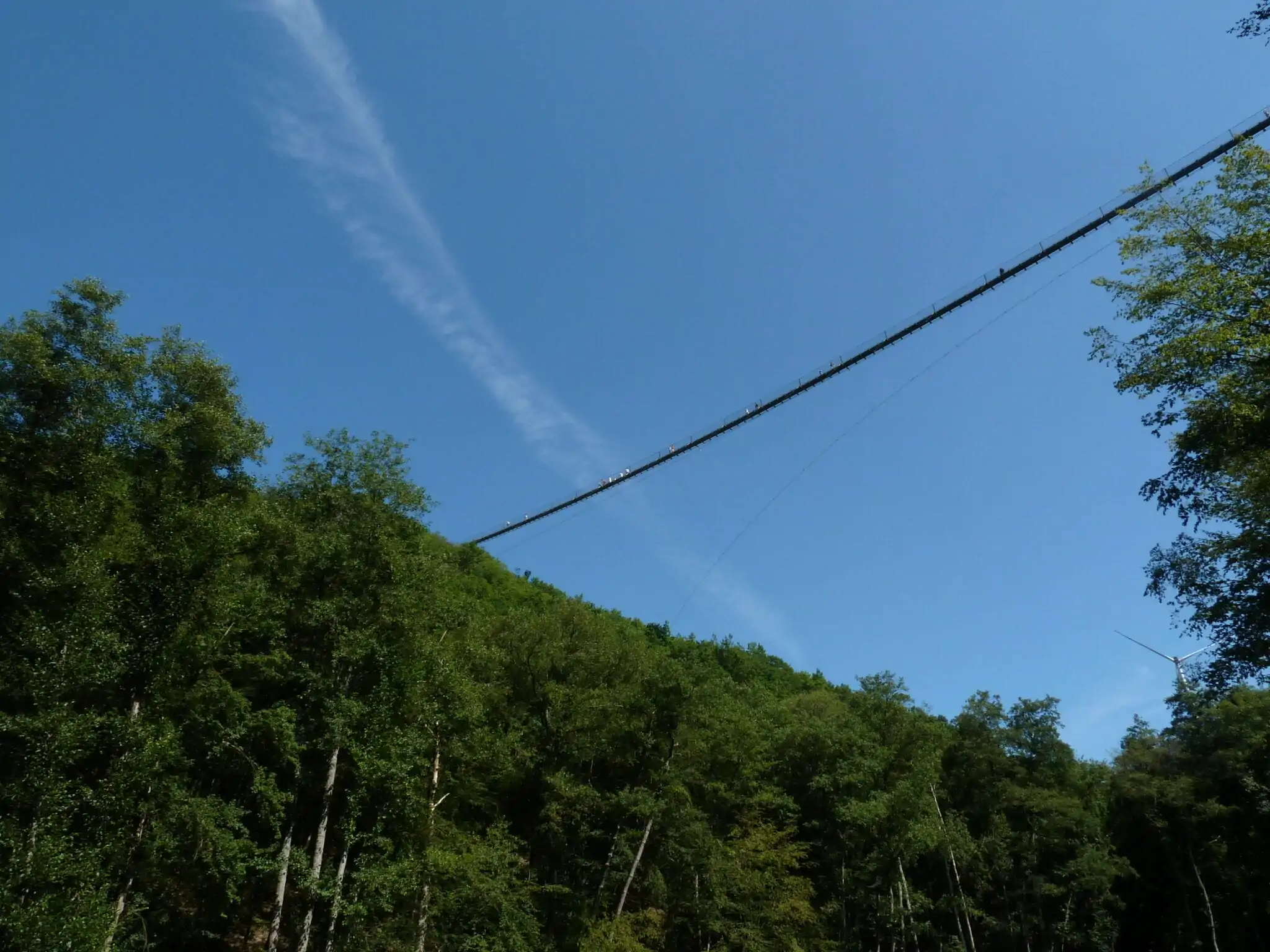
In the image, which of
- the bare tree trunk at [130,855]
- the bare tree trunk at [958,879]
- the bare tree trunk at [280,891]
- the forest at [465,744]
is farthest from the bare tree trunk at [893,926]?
the bare tree trunk at [130,855]

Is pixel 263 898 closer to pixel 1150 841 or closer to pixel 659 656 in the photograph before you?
pixel 659 656

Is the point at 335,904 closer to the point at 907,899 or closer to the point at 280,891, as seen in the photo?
the point at 280,891

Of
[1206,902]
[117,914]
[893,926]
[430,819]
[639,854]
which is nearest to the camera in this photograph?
[117,914]

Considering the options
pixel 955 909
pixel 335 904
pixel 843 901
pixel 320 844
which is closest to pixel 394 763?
pixel 320 844

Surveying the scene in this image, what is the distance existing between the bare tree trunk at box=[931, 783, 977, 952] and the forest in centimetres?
39

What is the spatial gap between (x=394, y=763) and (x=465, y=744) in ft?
17.4

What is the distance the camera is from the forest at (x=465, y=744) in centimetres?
1669

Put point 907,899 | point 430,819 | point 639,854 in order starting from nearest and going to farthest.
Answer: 1. point 430,819
2. point 639,854
3. point 907,899

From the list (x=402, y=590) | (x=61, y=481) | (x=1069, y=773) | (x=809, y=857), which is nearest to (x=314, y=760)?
(x=402, y=590)

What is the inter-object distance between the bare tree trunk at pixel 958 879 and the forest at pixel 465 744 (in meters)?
0.39

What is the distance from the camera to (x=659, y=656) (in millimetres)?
35188

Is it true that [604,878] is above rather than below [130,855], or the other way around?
above

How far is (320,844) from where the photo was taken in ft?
70.9

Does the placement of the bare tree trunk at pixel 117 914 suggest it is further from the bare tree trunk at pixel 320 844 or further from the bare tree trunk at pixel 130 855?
the bare tree trunk at pixel 320 844
